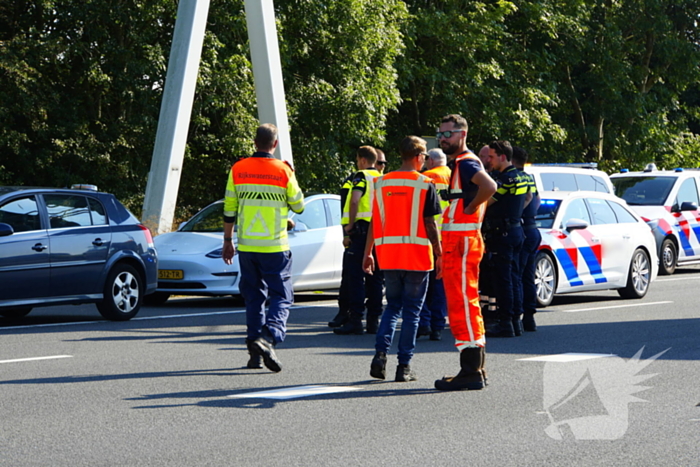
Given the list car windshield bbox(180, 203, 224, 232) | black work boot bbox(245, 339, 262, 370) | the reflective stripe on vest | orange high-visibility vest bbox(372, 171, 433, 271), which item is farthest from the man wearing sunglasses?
car windshield bbox(180, 203, 224, 232)

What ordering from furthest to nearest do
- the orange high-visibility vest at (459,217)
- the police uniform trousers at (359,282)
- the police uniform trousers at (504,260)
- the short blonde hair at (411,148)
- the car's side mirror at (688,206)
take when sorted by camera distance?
the car's side mirror at (688,206) → the police uniform trousers at (359,282) → the police uniform trousers at (504,260) → the short blonde hair at (411,148) → the orange high-visibility vest at (459,217)

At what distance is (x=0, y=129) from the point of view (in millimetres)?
24953

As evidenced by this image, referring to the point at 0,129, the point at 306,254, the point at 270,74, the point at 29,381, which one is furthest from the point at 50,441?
the point at 0,129

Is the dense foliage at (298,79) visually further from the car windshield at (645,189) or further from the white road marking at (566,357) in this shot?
the white road marking at (566,357)

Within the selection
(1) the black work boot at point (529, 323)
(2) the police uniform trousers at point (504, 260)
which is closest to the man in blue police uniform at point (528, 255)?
(1) the black work boot at point (529, 323)

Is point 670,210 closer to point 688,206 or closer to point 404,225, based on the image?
point 688,206

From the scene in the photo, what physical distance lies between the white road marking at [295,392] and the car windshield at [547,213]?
22.3 feet

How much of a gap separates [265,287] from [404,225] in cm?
134

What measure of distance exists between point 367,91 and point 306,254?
47.0ft

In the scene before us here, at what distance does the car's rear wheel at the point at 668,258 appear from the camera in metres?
20.2

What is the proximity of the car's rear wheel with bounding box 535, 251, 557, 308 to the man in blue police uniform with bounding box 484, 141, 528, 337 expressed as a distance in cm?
268

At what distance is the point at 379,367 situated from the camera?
7.80m

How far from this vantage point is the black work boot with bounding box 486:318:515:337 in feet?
34.9
